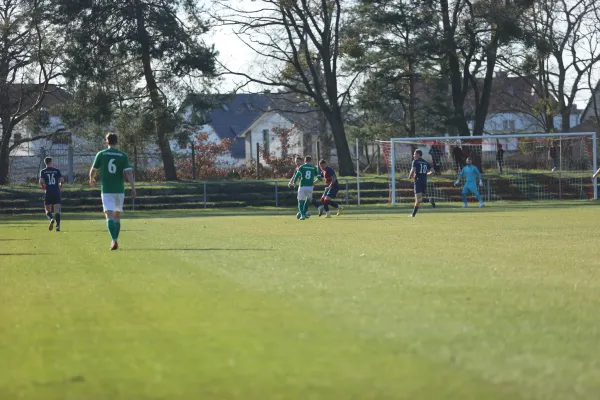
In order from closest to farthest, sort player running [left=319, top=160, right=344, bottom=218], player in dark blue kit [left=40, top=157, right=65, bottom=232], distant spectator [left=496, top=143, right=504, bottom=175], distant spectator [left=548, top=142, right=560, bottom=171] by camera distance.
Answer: player in dark blue kit [left=40, top=157, right=65, bottom=232] < player running [left=319, top=160, right=344, bottom=218] < distant spectator [left=548, top=142, right=560, bottom=171] < distant spectator [left=496, top=143, right=504, bottom=175]

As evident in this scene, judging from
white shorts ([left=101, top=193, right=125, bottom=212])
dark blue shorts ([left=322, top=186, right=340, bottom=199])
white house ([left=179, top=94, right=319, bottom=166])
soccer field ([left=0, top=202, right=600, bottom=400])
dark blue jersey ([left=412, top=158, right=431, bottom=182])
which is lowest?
soccer field ([left=0, top=202, right=600, bottom=400])

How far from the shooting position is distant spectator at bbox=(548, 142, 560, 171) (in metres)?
45.5

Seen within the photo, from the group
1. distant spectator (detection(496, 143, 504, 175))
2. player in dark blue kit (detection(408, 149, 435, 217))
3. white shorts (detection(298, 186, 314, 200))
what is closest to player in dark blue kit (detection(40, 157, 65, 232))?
white shorts (detection(298, 186, 314, 200))

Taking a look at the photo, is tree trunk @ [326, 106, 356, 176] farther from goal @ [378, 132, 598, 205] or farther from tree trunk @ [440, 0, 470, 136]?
tree trunk @ [440, 0, 470, 136]

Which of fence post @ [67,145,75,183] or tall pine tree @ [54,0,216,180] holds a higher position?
tall pine tree @ [54,0,216,180]

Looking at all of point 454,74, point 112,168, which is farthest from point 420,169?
point 454,74

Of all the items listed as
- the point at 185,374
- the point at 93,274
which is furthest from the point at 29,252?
the point at 185,374

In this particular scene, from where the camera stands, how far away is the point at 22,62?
50562 mm

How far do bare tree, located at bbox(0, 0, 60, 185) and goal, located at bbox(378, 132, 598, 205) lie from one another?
16994mm

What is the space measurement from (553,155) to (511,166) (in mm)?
2090

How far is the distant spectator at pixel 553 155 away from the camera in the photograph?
149 feet

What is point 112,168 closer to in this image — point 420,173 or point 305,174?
point 305,174

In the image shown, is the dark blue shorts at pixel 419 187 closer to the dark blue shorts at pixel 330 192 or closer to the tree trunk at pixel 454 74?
the dark blue shorts at pixel 330 192

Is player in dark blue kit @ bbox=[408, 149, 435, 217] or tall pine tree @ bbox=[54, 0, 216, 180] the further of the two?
tall pine tree @ bbox=[54, 0, 216, 180]
